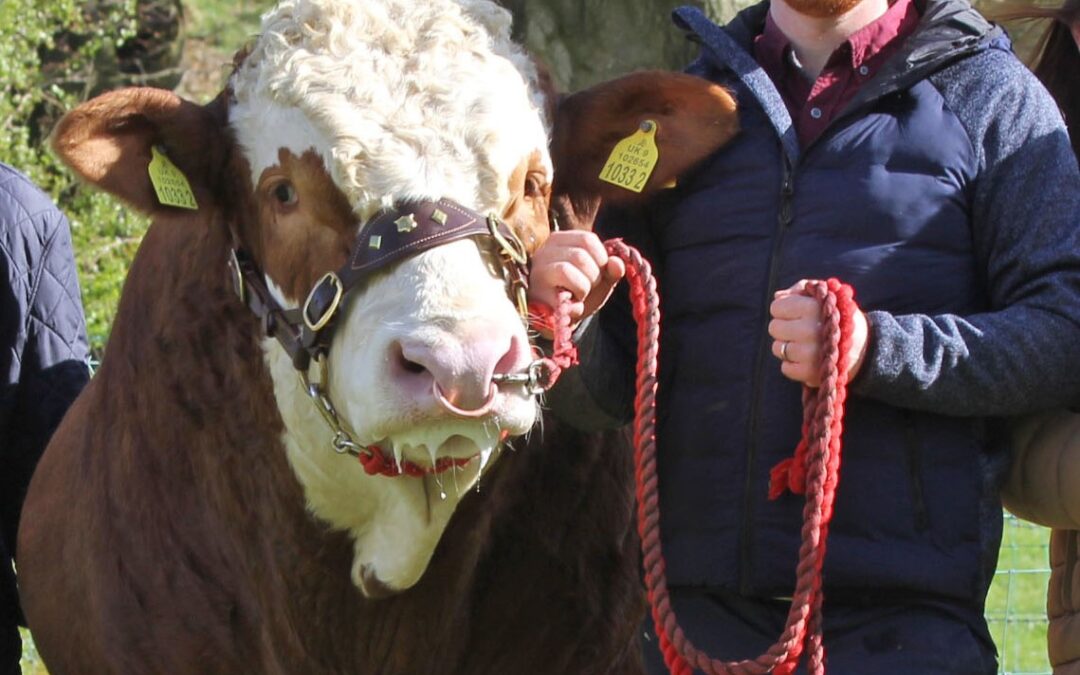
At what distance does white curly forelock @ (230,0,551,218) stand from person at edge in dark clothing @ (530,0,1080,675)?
271 millimetres

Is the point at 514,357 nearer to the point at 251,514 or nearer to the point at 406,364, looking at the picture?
the point at 406,364

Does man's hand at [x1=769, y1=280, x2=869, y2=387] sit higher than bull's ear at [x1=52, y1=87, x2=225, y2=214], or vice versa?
bull's ear at [x1=52, y1=87, x2=225, y2=214]

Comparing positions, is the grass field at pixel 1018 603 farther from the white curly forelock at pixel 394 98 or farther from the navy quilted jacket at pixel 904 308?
the navy quilted jacket at pixel 904 308

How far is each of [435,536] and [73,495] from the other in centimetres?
119

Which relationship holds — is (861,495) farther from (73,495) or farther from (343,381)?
(73,495)

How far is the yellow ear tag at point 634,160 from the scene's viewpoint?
144 inches

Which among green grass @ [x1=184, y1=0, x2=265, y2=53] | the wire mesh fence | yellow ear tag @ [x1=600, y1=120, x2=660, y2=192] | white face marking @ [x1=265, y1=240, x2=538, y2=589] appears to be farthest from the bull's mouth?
green grass @ [x1=184, y1=0, x2=265, y2=53]

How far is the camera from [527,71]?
3729mm

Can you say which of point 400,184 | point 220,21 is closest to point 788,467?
point 400,184

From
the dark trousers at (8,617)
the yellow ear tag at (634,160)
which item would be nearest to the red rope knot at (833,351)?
the yellow ear tag at (634,160)

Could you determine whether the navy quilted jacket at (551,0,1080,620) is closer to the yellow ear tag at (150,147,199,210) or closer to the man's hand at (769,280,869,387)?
the man's hand at (769,280,869,387)

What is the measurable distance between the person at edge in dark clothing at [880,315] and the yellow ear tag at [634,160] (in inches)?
8.6

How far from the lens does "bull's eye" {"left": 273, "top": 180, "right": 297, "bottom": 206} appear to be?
11.5 feet

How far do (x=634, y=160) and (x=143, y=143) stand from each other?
1.05 m
